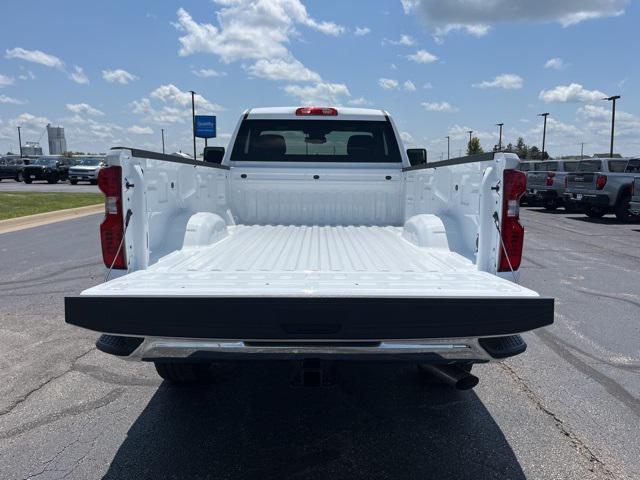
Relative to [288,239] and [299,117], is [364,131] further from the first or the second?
[288,239]

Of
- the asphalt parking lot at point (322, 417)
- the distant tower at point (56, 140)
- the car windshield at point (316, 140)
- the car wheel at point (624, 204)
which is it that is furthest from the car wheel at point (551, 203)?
the distant tower at point (56, 140)

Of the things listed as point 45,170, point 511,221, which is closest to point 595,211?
point 511,221

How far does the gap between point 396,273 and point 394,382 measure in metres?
1.38

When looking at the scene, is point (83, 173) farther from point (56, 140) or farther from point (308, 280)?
point (56, 140)

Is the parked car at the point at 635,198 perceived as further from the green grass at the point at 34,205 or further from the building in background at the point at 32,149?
the building in background at the point at 32,149

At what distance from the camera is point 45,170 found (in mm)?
35062

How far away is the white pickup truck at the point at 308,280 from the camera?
2.47 metres

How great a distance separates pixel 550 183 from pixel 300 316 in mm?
19771

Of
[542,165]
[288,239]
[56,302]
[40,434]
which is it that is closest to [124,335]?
[40,434]

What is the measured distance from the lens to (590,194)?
1667cm

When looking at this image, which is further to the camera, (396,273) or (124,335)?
(396,273)

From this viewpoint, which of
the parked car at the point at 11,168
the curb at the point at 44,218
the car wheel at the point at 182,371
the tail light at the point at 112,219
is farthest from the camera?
the parked car at the point at 11,168

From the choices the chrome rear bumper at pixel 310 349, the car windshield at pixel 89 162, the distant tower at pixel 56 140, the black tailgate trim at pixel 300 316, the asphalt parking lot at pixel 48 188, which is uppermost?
the distant tower at pixel 56 140

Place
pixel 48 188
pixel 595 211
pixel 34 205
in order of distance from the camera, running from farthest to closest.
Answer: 1. pixel 48 188
2. pixel 34 205
3. pixel 595 211
